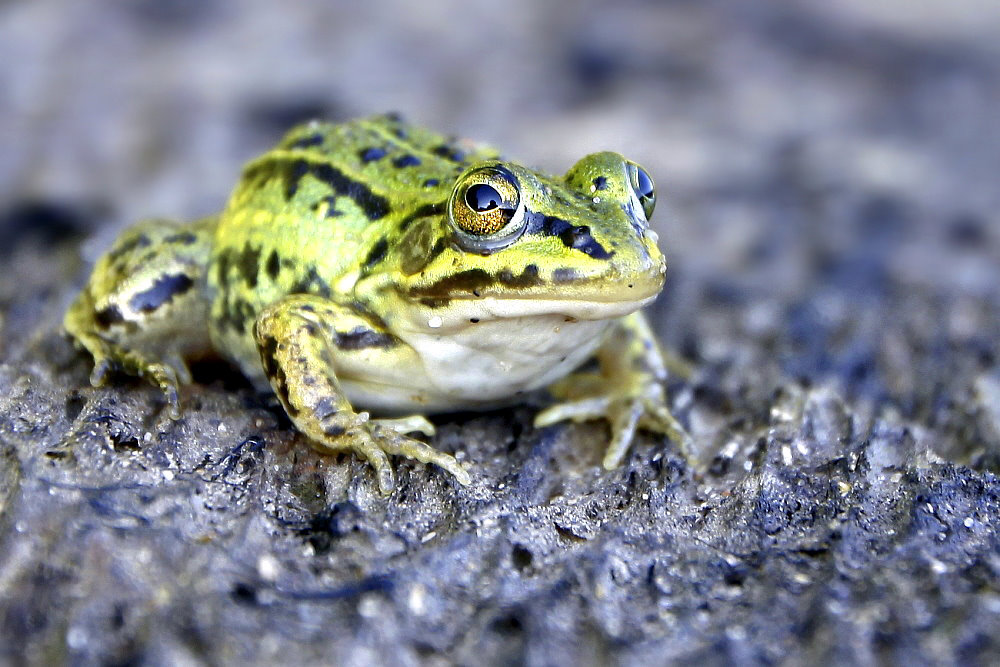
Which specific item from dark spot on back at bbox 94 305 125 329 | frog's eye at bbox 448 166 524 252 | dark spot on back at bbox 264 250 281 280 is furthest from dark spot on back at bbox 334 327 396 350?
dark spot on back at bbox 94 305 125 329

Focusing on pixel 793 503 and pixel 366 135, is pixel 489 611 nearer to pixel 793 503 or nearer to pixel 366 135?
pixel 793 503

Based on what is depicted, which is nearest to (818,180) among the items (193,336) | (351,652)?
(193,336)

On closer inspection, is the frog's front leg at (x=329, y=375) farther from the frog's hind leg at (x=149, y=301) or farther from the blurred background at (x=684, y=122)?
the blurred background at (x=684, y=122)

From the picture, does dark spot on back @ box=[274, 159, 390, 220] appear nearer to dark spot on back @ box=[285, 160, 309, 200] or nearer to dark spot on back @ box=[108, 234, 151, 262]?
dark spot on back @ box=[285, 160, 309, 200]

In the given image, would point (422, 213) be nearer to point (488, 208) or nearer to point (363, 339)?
point (488, 208)

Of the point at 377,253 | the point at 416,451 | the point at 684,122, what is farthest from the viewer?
the point at 684,122

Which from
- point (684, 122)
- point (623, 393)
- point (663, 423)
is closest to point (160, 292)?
point (623, 393)

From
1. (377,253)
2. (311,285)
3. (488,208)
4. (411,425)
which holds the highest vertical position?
(488,208)

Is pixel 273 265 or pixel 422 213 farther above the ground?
pixel 422 213
